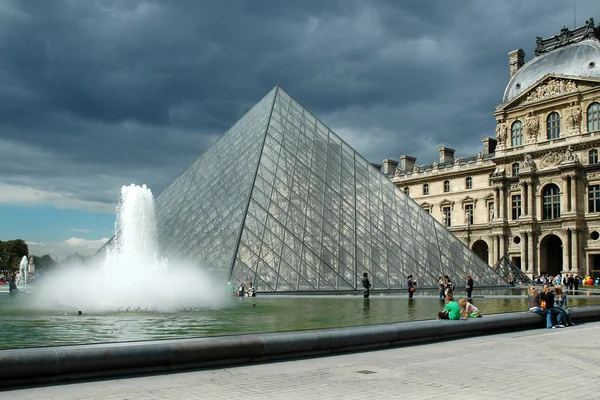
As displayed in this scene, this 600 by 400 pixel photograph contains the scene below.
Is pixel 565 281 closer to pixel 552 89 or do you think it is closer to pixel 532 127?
pixel 532 127

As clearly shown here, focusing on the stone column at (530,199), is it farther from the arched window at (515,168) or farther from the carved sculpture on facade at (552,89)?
the carved sculpture on facade at (552,89)

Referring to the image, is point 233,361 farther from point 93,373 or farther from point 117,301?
point 117,301

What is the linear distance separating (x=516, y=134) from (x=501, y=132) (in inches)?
56.8

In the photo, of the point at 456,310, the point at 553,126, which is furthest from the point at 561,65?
the point at 456,310

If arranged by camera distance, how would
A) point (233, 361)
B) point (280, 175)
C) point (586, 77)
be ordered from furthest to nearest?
1. point (586, 77)
2. point (280, 175)
3. point (233, 361)

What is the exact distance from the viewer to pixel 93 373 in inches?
226

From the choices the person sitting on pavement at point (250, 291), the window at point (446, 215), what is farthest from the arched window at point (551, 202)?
the person sitting on pavement at point (250, 291)

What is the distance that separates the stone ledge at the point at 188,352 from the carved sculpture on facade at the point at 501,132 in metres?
46.4

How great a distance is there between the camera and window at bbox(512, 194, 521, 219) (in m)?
50.8

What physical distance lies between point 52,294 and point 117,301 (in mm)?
4299

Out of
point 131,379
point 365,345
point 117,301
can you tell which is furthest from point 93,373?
point 117,301

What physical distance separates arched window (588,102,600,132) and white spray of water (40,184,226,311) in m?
37.2

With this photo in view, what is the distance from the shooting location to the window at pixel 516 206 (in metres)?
50.8

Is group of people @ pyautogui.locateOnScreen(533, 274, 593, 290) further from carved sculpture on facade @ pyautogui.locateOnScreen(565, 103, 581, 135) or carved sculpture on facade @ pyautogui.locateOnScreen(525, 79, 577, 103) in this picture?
carved sculpture on facade @ pyautogui.locateOnScreen(525, 79, 577, 103)
